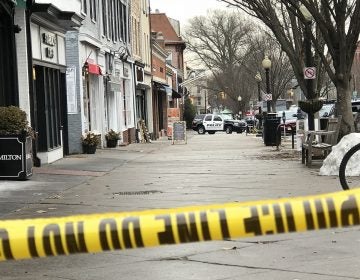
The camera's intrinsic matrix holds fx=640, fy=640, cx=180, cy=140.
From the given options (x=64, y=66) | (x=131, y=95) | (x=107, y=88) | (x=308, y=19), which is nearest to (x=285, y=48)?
(x=308, y=19)

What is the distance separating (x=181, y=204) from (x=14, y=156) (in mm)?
4522

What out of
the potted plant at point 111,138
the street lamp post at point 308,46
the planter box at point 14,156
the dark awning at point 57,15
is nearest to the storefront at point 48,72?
the dark awning at point 57,15

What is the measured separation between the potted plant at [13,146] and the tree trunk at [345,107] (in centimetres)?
764

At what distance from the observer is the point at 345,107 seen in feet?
52.2

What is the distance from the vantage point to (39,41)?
54.9 ft

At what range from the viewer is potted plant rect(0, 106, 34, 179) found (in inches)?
478

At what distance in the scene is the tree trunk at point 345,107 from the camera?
15562 millimetres

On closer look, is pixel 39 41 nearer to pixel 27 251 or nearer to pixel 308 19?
pixel 308 19

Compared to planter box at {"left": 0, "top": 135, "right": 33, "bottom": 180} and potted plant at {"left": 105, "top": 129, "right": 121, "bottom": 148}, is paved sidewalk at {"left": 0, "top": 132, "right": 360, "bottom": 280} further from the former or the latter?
potted plant at {"left": 105, "top": 129, "right": 121, "bottom": 148}

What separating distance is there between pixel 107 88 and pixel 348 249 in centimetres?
2204

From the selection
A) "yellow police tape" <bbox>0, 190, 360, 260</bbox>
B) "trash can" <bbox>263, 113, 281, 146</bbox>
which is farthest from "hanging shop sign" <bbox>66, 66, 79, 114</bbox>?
"yellow police tape" <bbox>0, 190, 360, 260</bbox>

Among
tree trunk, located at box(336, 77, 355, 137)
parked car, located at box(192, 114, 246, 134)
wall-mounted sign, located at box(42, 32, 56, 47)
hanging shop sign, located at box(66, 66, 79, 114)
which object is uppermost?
wall-mounted sign, located at box(42, 32, 56, 47)

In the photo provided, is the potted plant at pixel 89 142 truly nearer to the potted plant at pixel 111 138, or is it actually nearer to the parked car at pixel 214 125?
the potted plant at pixel 111 138

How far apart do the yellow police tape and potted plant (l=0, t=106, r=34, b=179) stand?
9.89 m
